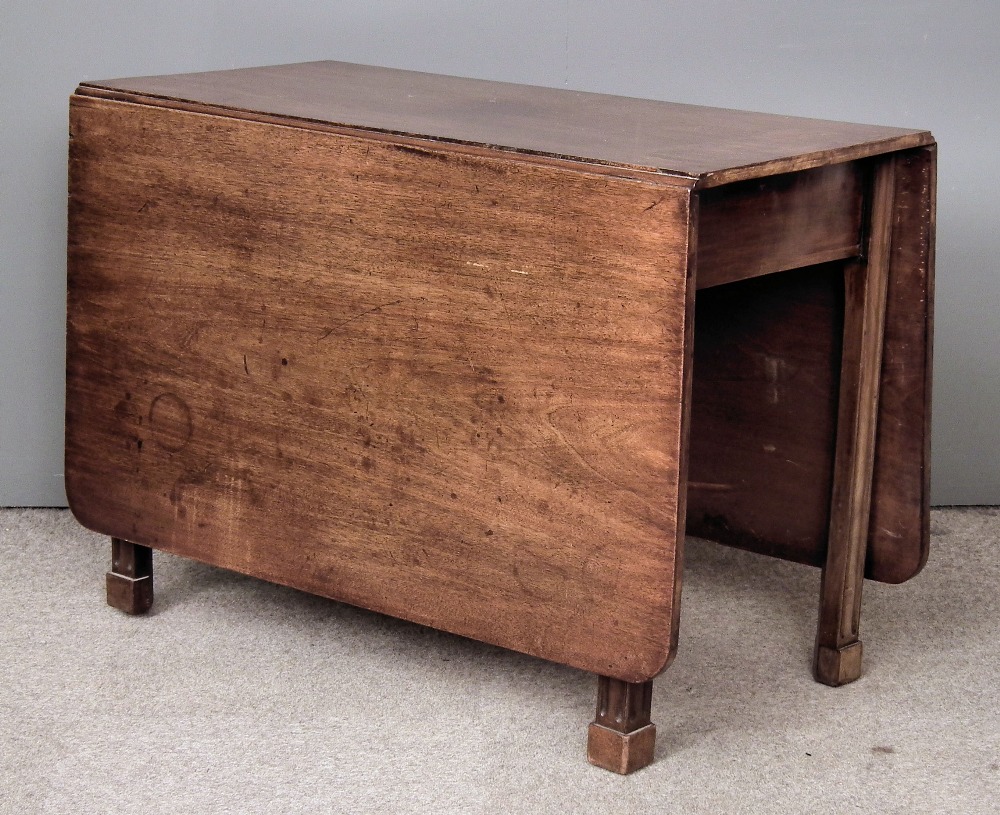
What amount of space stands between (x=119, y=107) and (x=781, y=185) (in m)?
0.82

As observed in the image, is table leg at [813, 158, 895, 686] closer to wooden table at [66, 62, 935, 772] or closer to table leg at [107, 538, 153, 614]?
wooden table at [66, 62, 935, 772]

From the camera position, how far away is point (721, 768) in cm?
181

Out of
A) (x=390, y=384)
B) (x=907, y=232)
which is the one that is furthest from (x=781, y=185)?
(x=390, y=384)

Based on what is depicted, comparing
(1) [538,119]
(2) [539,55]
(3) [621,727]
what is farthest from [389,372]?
(2) [539,55]

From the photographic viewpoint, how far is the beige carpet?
1750 mm

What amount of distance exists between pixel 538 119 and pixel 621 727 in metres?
0.71

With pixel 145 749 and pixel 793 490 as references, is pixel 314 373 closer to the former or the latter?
pixel 145 749

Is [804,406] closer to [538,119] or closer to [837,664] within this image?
[837,664]

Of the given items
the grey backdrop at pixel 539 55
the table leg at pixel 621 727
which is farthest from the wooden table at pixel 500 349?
the grey backdrop at pixel 539 55

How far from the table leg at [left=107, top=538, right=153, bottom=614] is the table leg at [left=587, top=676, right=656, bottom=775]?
70cm

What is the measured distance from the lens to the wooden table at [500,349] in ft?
5.55

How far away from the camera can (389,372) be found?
185 cm

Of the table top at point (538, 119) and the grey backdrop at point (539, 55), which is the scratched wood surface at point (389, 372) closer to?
the table top at point (538, 119)

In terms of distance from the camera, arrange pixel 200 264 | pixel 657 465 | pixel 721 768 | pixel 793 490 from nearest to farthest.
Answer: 1. pixel 657 465
2. pixel 721 768
3. pixel 200 264
4. pixel 793 490
